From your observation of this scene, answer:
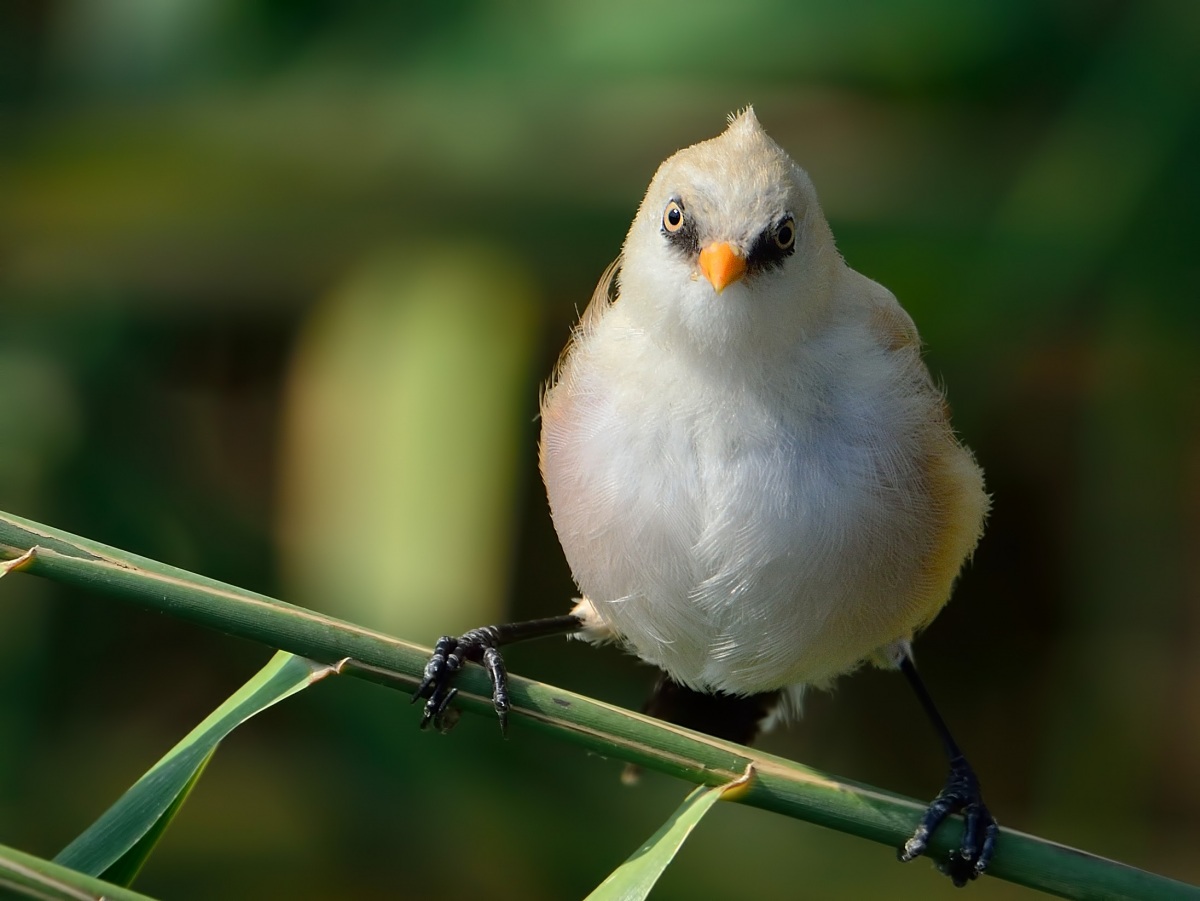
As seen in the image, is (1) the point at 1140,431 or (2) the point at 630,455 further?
(1) the point at 1140,431

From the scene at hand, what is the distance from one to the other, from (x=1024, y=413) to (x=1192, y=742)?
1.18 m

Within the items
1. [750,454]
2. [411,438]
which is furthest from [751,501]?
[411,438]

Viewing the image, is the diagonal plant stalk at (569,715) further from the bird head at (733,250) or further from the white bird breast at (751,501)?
the bird head at (733,250)

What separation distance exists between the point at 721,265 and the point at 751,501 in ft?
1.26

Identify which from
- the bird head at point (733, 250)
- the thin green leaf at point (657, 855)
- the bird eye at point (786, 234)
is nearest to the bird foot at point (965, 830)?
the thin green leaf at point (657, 855)

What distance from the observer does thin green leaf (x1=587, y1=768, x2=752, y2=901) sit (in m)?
1.67

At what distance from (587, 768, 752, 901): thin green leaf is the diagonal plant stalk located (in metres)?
0.03

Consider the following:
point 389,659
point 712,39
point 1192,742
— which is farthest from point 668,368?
point 1192,742

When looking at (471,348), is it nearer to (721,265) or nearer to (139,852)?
(721,265)

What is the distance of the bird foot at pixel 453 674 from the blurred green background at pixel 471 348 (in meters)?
0.64

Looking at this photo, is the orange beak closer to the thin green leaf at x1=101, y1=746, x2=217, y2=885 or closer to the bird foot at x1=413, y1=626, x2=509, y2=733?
the bird foot at x1=413, y1=626, x2=509, y2=733

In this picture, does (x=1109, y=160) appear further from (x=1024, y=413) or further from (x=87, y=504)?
(x=87, y=504)

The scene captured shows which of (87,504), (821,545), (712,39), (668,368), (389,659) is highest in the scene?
Result: (712,39)

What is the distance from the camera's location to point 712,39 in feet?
11.7
